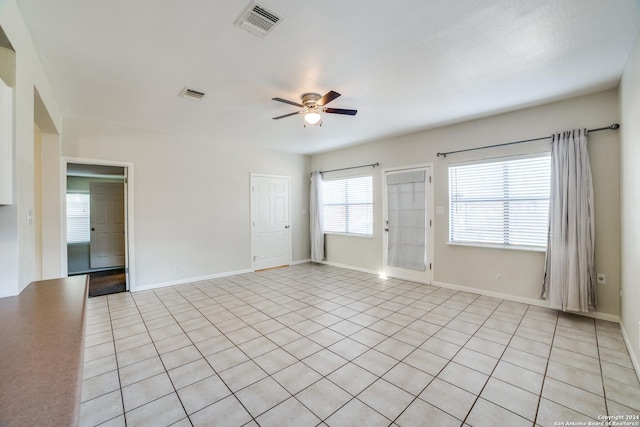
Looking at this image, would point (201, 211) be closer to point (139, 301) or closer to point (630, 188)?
point (139, 301)

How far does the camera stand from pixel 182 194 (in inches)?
195

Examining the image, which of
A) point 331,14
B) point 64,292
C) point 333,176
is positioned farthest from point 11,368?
point 333,176

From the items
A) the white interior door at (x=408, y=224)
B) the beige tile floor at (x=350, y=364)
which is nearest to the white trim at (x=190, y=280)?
the beige tile floor at (x=350, y=364)

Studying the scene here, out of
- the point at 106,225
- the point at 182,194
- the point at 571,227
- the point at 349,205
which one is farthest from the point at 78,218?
the point at 571,227

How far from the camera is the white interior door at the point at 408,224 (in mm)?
4766

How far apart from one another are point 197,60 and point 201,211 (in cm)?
317

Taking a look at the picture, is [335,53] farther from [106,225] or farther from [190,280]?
[106,225]

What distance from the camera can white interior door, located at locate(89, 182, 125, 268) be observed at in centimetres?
635

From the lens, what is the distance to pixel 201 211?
A: 17.0ft

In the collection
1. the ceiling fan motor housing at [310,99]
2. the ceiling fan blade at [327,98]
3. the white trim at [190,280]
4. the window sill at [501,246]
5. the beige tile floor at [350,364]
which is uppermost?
the ceiling fan motor housing at [310,99]

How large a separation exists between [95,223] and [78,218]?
13.3 inches

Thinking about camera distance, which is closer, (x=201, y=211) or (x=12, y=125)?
(x=12, y=125)

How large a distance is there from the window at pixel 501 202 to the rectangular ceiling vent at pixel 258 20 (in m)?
3.52

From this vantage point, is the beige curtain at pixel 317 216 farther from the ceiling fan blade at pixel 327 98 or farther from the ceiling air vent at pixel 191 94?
the ceiling air vent at pixel 191 94
